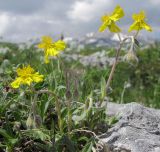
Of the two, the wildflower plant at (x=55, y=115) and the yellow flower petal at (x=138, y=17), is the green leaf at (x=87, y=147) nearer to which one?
the wildflower plant at (x=55, y=115)

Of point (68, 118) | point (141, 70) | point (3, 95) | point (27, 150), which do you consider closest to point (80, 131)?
point (68, 118)

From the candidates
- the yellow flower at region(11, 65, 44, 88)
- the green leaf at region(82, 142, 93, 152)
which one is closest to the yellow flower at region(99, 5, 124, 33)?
the yellow flower at region(11, 65, 44, 88)

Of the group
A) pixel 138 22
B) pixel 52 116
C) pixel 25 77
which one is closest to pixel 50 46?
pixel 25 77

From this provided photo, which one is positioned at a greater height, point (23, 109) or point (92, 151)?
point (23, 109)

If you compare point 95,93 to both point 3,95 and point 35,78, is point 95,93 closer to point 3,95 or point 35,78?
point 3,95

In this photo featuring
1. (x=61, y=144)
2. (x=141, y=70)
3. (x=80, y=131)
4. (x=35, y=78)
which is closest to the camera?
(x=35, y=78)

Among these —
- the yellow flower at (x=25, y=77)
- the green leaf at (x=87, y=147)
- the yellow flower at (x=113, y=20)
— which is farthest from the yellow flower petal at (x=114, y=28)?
the green leaf at (x=87, y=147)
